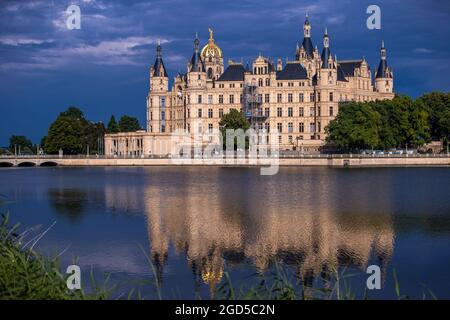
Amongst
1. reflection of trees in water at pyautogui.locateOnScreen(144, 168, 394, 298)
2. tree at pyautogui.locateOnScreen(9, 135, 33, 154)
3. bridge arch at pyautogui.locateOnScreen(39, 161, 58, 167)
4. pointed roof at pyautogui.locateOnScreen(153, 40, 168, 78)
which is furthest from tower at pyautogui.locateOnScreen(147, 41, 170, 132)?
reflection of trees in water at pyautogui.locateOnScreen(144, 168, 394, 298)

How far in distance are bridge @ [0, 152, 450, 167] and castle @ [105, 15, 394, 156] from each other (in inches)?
191

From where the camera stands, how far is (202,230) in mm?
27281

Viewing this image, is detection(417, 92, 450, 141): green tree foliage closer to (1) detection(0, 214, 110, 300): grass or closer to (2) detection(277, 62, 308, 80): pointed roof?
(2) detection(277, 62, 308, 80): pointed roof

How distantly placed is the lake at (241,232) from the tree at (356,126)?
27.4 meters

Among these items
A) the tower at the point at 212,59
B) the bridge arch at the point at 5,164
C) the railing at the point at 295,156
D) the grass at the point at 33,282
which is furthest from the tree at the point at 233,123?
the grass at the point at 33,282

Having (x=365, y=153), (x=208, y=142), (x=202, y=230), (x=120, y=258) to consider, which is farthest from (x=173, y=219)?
(x=208, y=142)

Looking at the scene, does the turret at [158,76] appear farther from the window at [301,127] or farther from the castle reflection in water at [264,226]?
the castle reflection in water at [264,226]

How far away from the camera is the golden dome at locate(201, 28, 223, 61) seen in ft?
344

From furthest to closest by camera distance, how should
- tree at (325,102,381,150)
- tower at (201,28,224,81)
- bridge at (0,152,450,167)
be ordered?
tower at (201,28,224,81), bridge at (0,152,450,167), tree at (325,102,381,150)

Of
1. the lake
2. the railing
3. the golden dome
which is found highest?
the golden dome

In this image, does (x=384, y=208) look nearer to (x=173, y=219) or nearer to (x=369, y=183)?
(x=173, y=219)

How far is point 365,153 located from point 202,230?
186 ft

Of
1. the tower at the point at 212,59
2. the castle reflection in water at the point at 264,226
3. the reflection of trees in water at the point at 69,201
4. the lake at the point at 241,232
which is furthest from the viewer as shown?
the tower at the point at 212,59

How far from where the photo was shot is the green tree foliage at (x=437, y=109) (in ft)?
282
